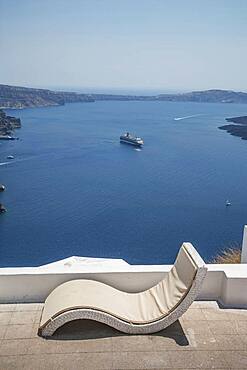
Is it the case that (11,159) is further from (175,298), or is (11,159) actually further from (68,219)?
(175,298)

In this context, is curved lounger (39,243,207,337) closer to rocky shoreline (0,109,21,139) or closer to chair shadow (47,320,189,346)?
chair shadow (47,320,189,346)

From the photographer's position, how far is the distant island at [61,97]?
88.6m

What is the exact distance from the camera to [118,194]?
3597 cm

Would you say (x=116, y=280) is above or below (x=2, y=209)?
above

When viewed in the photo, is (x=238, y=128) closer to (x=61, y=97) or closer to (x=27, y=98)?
(x=27, y=98)

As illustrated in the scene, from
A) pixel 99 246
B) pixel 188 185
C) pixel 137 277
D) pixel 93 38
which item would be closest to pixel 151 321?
pixel 137 277

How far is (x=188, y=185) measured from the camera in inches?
1490

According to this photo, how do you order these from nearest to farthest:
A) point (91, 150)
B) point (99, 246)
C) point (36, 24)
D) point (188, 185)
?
1. point (99, 246)
2. point (188, 185)
3. point (36, 24)
4. point (91, 150)

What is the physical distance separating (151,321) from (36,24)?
45.5m

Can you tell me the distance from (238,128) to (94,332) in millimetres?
65143

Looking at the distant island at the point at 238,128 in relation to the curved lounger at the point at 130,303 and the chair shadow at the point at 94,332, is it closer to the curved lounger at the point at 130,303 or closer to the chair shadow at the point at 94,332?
the curved lounger at the point at 130,303

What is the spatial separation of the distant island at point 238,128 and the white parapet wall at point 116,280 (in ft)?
195

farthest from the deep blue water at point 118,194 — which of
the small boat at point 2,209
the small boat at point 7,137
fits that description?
the small boat at point 7,137

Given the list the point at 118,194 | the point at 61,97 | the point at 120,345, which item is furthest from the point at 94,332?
the point at 61,97
